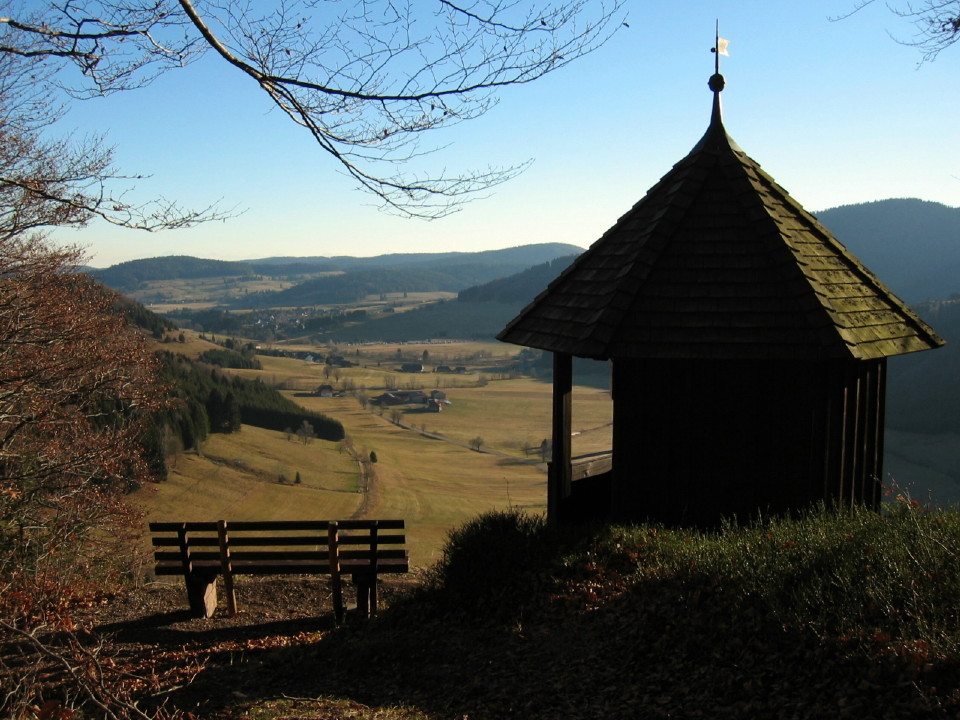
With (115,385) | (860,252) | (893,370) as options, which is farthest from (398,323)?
(115,385)

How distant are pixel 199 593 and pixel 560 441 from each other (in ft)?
19.3

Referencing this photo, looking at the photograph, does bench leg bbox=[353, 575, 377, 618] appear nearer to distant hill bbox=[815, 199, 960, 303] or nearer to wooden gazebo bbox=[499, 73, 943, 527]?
wooden gazebo bbox=[499, 73, 943, 527]

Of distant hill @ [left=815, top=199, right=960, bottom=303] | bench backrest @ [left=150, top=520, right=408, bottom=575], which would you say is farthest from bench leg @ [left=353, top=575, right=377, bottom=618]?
distant hill @ [left=815, top=199, right=960, bottom=303]

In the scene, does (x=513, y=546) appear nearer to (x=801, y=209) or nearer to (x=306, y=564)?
(x=306, y=564)

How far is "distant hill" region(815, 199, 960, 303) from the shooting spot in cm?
12431

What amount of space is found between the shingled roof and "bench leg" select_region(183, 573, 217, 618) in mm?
5656

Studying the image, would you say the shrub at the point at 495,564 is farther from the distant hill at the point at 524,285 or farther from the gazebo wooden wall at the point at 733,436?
the distant hill at the point at 524,285

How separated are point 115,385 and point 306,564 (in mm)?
9572

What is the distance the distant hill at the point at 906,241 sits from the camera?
4894 inches

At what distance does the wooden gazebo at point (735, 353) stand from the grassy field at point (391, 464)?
8.35 meters

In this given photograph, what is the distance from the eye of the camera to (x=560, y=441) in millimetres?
8195

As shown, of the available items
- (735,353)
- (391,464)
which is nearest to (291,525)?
(735,353)

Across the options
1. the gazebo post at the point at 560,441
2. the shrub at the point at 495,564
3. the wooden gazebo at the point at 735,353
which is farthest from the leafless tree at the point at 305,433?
the wooden gazebo at the point at 735,353

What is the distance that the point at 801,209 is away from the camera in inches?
332
